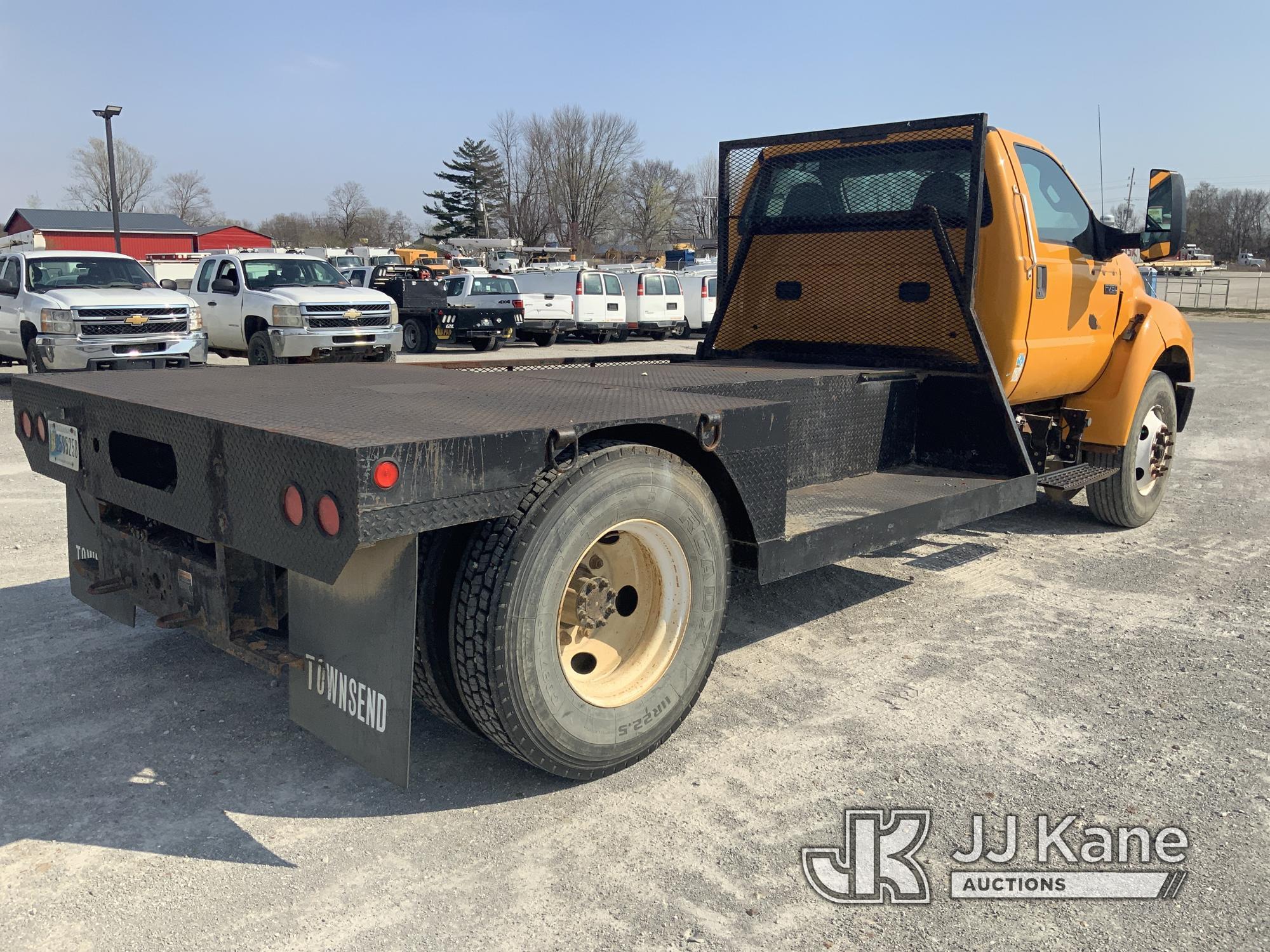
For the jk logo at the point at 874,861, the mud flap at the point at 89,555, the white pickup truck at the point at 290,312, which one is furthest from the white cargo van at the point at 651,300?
the jk logo at the point at 874,861

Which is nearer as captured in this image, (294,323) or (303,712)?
(303,712)

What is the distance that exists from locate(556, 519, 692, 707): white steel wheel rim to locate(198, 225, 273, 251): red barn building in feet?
285

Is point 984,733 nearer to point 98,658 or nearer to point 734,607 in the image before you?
point 734,607

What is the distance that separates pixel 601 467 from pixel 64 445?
2.06 metres

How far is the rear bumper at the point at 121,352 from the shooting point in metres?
12.7

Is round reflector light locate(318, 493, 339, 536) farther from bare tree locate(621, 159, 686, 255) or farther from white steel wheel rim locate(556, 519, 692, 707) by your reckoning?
bare tree locate(621, 159, 686, 255)

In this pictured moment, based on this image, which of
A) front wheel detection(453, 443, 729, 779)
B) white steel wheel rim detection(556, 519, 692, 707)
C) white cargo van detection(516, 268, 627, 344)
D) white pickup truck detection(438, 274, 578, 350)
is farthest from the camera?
white cargo van detection(516, 268, 627, 344)

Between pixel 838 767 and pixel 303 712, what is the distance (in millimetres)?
1764

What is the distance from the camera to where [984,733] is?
377 centimetres

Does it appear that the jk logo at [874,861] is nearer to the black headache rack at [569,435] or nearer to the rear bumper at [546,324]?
the black headache rack at [569,435]

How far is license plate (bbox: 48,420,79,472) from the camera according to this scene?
11.9 ft

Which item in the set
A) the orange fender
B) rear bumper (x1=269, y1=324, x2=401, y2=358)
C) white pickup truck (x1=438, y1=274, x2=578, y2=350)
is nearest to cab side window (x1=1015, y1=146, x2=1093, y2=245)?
the orange fender

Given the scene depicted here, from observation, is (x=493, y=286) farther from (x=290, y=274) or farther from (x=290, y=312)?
(x=290, y=312)

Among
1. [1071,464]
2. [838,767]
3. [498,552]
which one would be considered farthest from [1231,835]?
[1071,464]
